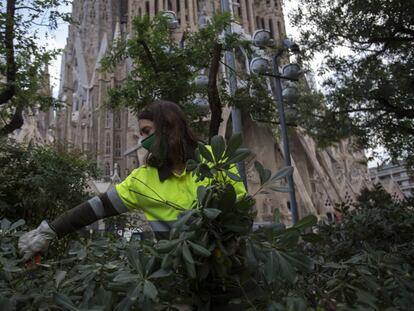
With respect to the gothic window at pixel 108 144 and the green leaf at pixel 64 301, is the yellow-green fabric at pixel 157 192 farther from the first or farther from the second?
the gothic window at pixel 108 144

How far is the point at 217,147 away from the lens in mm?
1211

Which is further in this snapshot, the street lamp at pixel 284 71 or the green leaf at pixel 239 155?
the street lamp at pixel 284 71

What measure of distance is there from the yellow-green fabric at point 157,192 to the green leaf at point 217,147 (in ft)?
1.45

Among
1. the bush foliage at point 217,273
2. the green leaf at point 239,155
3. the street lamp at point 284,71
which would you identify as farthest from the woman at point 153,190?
the street lamp at point 284,71

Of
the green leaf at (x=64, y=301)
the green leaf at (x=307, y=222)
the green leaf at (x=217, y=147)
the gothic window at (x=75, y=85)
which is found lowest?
the green leaf at (x=64, y=301)

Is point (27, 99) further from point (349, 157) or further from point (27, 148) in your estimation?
point (349, 157)

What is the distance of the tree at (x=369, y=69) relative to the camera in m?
6.25

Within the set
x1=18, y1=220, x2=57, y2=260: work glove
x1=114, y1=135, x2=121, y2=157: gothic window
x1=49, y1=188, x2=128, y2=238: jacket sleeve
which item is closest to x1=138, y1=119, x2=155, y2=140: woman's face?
x1=49, y1=188, x2=128, y2=238: jacket sleeve

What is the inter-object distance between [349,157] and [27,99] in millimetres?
35298

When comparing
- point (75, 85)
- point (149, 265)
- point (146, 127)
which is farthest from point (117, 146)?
point (149, 265)

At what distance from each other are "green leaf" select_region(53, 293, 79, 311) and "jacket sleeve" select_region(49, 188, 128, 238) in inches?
24.1

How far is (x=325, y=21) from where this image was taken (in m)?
7.46

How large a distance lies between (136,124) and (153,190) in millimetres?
27876

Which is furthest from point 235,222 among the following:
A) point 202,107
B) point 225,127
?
point 225,127
